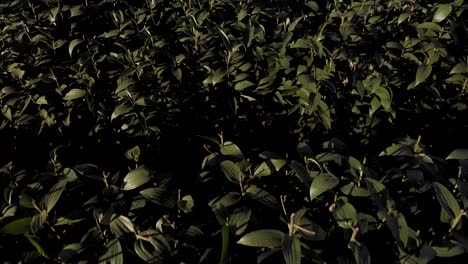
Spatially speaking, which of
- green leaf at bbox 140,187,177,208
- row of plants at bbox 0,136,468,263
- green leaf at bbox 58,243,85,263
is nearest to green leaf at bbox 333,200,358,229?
row of plants at bbox 0,136,468,263

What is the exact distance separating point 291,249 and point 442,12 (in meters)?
1.78

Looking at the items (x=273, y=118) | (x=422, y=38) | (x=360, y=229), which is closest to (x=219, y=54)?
(x=273, y=118)

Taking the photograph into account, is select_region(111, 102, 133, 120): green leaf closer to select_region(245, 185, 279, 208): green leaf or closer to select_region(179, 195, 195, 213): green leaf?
select_region(179, 195, 195, 213): green leaf

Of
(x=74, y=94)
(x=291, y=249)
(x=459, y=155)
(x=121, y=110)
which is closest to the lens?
(x=291, y=249)

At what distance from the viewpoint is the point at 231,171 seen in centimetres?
134

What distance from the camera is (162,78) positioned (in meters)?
2.02

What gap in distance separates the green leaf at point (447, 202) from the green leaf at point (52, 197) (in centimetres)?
118

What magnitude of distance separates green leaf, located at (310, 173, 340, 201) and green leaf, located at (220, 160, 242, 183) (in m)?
0.24

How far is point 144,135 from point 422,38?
154 cm

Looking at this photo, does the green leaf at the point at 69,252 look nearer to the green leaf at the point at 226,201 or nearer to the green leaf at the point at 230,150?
the green leaf at the point at 226,201

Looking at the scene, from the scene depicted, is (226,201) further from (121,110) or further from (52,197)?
(121,110)

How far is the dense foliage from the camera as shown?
1223 millimetres

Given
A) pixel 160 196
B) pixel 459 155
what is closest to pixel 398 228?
pixel 459 155

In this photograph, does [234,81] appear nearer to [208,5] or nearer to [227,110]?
[227,110]
